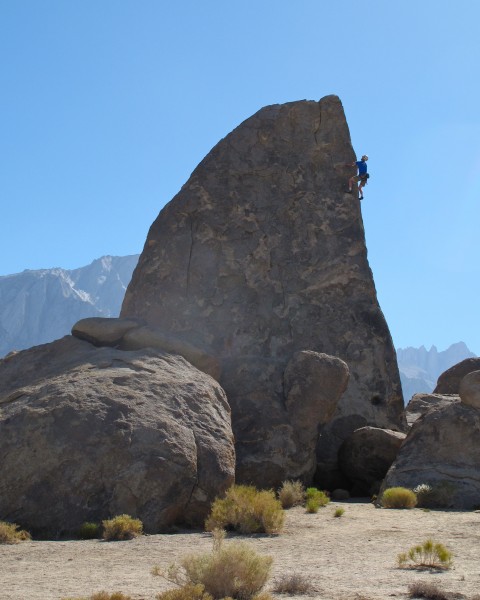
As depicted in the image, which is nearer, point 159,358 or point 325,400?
point 159,358

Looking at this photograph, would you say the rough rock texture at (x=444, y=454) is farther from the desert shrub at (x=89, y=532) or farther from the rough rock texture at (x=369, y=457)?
the desert shrub at (x=89, y=532)

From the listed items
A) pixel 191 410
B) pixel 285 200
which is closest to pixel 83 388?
pixel 191 410

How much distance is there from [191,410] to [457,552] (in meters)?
4.61

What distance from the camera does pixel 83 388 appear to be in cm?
1139

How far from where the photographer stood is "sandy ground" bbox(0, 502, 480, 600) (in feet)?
21.8

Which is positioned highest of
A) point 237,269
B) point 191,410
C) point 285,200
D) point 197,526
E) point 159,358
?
point 285,200

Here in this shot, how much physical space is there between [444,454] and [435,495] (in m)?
1.40

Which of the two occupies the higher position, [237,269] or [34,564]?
[237,269]

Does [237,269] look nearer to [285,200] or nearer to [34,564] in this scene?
[285,200]

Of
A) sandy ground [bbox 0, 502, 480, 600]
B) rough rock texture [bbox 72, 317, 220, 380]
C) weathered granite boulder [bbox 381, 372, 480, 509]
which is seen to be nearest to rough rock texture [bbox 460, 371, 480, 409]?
weathered granite boulder [bbox 381, 372, 480, 509]

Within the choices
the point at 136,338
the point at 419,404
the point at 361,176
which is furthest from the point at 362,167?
the point at 136,338

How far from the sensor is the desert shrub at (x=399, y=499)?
12.9 meters

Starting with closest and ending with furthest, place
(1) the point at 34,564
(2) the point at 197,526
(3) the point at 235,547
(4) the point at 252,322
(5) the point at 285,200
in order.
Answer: (3) the point at 235,547 < (1) the point at 34,564 < (2) the point at 197,526 < (4) the point at 252,322 < (5) the point at 285,200

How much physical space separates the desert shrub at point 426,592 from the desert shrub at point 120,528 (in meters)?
4.16
